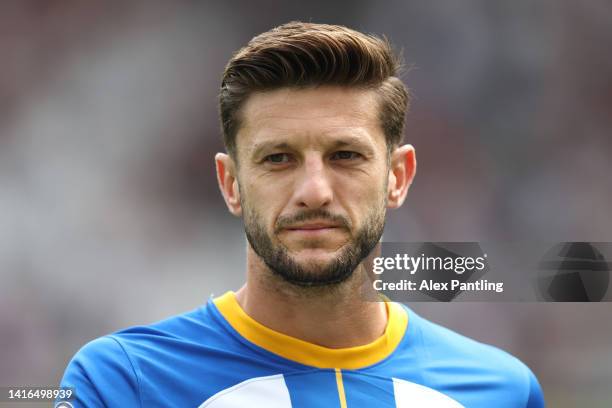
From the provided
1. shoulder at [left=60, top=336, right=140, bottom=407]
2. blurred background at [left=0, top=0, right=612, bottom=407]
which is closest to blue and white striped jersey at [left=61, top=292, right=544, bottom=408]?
shoulder at [left=60, top=336, right=140, bottom=407]

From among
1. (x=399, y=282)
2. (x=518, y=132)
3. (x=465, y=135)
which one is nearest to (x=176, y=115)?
(x=465, y=135)

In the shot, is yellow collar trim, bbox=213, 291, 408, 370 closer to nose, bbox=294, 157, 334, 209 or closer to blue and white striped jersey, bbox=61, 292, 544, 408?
blue and white striped jersey, bbox=61, 292, 544, 408

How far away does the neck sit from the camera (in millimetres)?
2494

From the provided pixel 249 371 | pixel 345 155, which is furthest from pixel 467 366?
pixel 345 155

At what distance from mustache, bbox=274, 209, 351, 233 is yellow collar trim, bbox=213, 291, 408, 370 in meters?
0.35

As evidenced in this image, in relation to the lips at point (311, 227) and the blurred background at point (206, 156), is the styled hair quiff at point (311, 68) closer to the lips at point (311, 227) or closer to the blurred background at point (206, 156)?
the lips at point (311, 227)

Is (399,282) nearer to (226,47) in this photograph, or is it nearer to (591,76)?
(226,47)

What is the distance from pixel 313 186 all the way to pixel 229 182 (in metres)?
0.44

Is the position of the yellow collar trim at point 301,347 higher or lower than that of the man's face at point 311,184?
lower

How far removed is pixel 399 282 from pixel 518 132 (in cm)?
526

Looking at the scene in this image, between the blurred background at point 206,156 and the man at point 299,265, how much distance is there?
13.1 ft

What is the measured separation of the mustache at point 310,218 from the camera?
2307 millimetres

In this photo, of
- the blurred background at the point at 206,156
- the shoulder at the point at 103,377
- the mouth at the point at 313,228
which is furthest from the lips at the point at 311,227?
the blurred background at the point at 206,156

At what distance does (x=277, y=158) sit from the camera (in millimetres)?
2398
